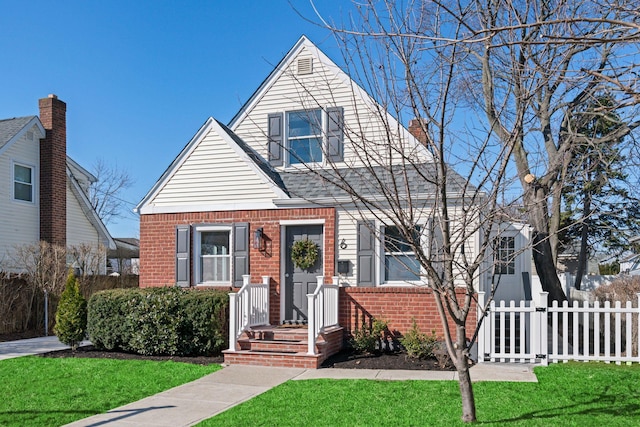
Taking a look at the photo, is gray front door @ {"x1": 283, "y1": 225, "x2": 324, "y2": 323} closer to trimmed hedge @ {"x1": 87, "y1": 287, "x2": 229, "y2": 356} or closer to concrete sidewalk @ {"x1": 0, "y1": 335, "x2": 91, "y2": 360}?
trimmed hedge @ {"x1": 87, "y1": 287, "x2": 229, "y2": 356}

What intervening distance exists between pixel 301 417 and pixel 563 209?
26.3m

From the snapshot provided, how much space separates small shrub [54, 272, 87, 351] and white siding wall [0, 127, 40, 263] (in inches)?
261

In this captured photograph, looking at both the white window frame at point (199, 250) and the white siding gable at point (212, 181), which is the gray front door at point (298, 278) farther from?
the white window frame at point (199, 250)

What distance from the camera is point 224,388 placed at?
8.00m

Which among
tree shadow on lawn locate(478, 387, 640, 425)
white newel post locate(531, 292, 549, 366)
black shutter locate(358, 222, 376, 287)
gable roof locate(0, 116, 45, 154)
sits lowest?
tree shadow on lawn locate(478, 387, 640, 425)

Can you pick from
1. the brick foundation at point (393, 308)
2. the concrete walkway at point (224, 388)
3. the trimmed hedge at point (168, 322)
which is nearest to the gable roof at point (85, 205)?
the concrete walkway at point (224, 388)

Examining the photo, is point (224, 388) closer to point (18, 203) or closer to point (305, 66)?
point (305, 66)

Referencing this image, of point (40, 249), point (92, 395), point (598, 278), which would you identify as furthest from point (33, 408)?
point (598, 278)

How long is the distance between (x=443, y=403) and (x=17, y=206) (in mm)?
16131

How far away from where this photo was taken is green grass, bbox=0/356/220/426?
666 centimetres

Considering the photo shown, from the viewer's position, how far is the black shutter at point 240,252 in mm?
11836

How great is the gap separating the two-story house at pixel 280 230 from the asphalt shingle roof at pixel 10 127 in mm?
7692

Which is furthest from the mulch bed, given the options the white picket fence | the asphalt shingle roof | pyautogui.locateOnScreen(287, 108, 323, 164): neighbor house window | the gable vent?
the asphalt shingle roof

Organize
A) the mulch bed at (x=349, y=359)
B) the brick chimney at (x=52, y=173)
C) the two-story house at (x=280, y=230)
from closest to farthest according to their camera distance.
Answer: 1. the mulch bed at (x=349, y=359)
2. the two-story house at (x=280, y=230)
3. the brick chimney at (x=52, y=173)
